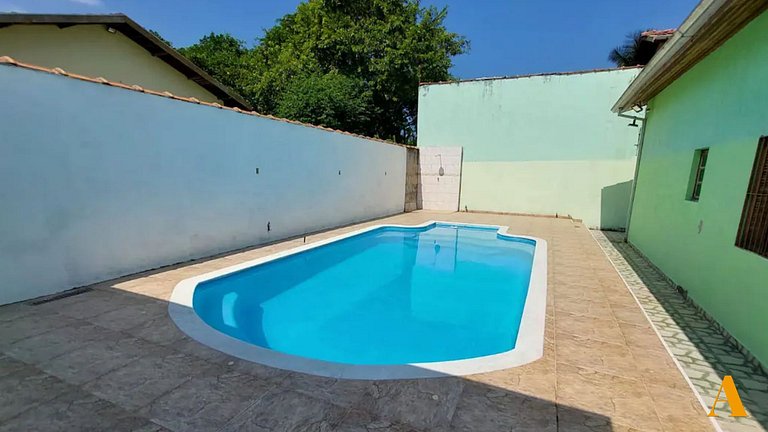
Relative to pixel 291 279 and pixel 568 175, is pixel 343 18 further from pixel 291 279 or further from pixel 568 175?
pixel 291 279

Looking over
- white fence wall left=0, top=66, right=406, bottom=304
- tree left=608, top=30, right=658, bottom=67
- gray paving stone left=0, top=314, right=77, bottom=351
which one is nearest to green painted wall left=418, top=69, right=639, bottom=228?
white fence wall left=0, top=66, right=406, bottom=304

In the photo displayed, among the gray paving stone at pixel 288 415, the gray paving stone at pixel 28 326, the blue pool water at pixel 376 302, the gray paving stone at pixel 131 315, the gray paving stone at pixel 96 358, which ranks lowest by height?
the blue pool water at pixel 376 302


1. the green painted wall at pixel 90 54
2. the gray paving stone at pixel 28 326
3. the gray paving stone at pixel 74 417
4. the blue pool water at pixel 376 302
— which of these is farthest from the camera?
the green painted wall at pixel 90 54

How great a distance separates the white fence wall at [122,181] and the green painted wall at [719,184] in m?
7.84

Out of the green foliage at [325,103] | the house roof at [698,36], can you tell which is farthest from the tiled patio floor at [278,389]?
the green foliage at [325,103]

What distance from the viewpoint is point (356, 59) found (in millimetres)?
21062

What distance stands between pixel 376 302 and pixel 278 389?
334 centimetres

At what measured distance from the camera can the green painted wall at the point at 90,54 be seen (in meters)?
7.77

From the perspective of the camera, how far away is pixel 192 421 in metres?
2.18

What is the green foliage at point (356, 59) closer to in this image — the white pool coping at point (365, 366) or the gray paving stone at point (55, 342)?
the white pool coping at point (365, 366)

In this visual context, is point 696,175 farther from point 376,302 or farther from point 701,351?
point 376,302

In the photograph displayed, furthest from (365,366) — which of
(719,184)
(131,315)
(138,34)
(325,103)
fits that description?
(325,103)

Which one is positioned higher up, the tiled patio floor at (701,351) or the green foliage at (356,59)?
the green foliage at (356,59)

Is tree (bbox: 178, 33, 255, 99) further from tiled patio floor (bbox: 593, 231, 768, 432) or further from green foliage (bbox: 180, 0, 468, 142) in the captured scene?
tiled patio floor (bbox: 593, 231, 768, 432)
